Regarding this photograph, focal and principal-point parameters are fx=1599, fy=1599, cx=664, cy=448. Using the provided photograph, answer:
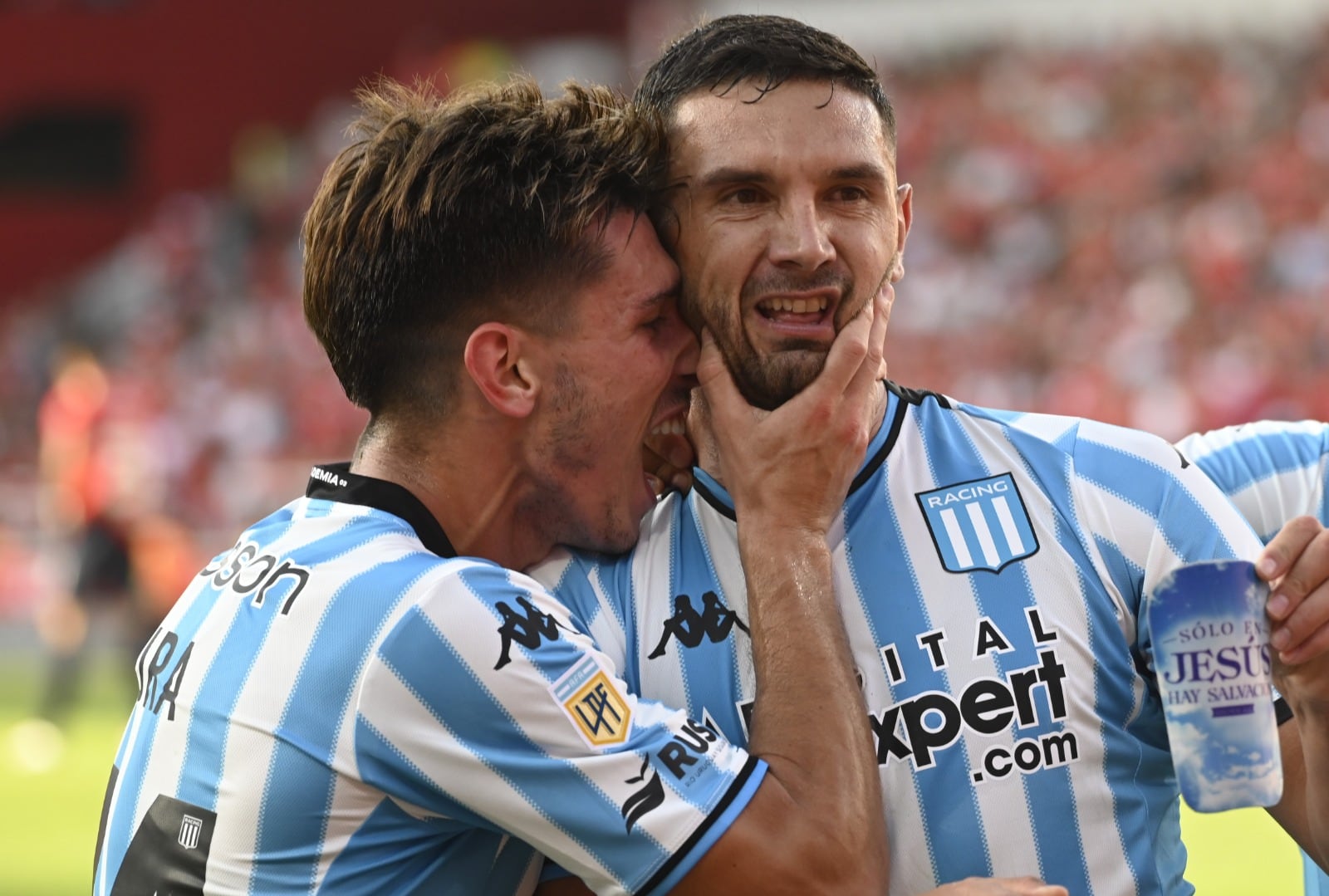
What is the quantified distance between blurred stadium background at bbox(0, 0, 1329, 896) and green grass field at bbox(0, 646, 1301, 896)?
0.03 metres

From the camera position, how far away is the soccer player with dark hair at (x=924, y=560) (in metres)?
2.53

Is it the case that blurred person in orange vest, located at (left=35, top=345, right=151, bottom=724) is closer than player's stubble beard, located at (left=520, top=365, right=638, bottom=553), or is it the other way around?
player's stubble beard, located at (left=520, top=365, right=638, bottom=553)

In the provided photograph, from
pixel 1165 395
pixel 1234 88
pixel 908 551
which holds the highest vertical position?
pixel 1234 88

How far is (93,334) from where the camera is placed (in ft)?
76.3

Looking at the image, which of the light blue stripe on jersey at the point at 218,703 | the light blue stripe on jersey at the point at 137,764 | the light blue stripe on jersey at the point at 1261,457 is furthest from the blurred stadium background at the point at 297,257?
the light blue stripe on jersey at the point at 218,703

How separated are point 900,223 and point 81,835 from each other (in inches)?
261

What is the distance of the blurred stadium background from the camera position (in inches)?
491

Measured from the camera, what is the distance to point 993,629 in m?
2.62

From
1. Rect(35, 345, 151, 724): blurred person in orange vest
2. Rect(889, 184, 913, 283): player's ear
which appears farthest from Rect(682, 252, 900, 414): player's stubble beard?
Rect(35, 345, 151, 724): blurred person in orange vest

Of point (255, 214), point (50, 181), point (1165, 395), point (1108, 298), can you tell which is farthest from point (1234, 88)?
point (50, 181)

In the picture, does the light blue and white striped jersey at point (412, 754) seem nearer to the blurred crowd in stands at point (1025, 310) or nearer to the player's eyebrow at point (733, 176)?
the player's eyebrow at point (733, 176)

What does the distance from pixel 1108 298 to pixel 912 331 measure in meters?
1.89

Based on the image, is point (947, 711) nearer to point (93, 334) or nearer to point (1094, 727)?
point (1094, 727)

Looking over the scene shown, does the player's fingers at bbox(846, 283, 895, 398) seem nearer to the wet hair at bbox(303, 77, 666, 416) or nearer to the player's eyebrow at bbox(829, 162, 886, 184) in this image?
the player's eyebrow at bbox(829, 162, 886, 184)
